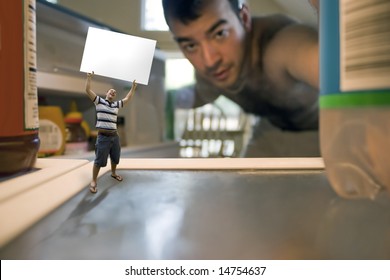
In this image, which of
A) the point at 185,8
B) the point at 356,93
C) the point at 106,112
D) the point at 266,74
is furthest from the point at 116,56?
the point at 266,74

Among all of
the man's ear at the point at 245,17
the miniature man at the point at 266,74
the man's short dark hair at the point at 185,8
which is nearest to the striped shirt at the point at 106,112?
the man's short dark hair at the point at 185,8

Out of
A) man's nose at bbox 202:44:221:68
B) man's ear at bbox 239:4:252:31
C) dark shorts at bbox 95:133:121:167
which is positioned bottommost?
dark shorts at bbox 95:133:121:167

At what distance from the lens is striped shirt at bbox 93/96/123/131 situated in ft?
0.76

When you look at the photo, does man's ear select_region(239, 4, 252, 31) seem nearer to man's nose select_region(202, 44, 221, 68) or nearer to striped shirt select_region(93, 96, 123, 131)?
man's nose select_region(202, 44, 221, 68)

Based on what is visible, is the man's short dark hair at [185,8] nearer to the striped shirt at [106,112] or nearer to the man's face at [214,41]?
the man's face at [214,41]

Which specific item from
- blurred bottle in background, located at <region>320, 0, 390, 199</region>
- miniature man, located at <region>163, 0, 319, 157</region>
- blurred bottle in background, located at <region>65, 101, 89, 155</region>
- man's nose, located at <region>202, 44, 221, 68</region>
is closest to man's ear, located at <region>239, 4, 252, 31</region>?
miniature man, located at <region>163, 0, 319, 157</region>

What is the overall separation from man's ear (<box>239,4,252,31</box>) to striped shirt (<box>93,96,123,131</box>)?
0.70 m

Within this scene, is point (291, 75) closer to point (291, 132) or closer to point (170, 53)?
point (291, 132)

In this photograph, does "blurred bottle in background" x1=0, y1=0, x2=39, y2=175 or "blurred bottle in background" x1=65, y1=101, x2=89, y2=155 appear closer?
"blurred bottle in background" x1=0, y1=0, x2=39, y2=175

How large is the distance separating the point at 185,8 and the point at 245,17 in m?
0.30

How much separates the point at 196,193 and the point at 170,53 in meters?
0.27

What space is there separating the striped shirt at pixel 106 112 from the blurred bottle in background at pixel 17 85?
0.28ft

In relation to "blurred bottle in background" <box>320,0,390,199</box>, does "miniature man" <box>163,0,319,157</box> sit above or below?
above

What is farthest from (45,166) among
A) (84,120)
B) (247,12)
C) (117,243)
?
(247,12)
